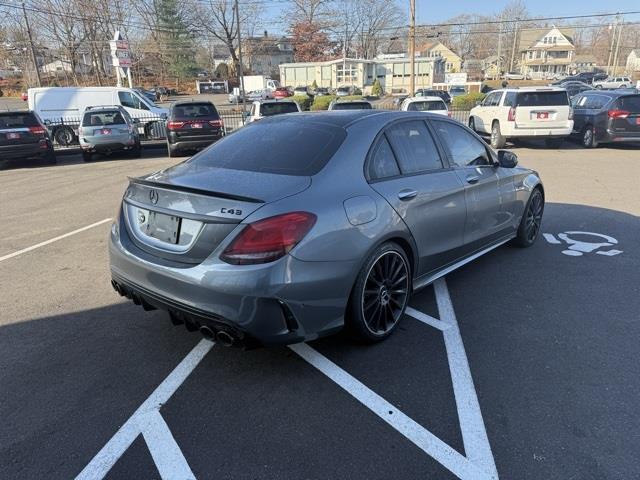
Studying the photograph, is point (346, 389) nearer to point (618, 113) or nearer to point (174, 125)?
point (174, 125)

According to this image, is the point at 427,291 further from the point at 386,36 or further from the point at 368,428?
the point at 386,36

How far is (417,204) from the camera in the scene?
3.58 metres

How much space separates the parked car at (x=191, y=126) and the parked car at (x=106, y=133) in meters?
1.30

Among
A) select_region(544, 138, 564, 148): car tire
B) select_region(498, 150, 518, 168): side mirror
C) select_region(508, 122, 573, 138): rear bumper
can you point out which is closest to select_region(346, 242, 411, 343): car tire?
select_region(498, 150, 518, 168): side mirror

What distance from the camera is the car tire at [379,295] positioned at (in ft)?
10.4

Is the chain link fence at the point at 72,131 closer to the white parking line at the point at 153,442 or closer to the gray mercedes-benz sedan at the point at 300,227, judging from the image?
the gray mercedes-benz sedan at the point at 300,227

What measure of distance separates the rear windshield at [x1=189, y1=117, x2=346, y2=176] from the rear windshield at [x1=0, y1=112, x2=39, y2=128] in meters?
12.0

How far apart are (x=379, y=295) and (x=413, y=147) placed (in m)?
1.25

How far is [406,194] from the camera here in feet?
11.4

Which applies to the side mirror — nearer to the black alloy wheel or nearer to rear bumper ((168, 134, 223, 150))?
the black alloy wheel

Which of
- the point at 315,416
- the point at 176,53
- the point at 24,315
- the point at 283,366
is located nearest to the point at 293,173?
the point at 283,366

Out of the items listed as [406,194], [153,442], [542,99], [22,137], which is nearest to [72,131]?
[22,137]

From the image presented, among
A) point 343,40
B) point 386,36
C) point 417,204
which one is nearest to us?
point 417,204

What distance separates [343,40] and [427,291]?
84.0 meters
